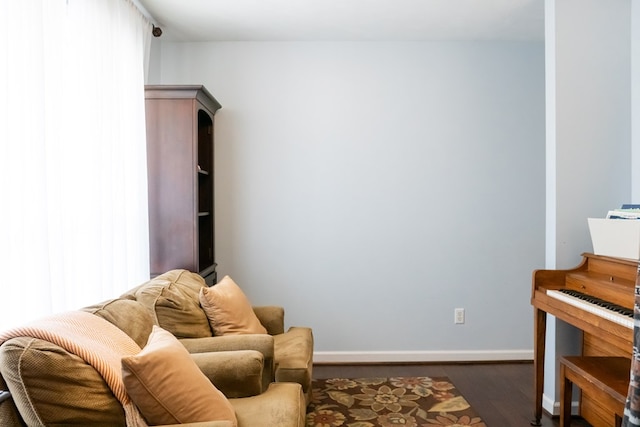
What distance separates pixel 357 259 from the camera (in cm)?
407

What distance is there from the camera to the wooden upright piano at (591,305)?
7.39 ft

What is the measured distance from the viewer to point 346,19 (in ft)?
Answer: 11.7

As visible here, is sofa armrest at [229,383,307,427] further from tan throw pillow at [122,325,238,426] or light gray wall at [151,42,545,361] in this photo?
light gray wall at [151,42,545,361]

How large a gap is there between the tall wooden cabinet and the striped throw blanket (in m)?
1.69

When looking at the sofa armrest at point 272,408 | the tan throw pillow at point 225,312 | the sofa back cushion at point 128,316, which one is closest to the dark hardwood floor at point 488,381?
the tan throw pillow at point 225,312

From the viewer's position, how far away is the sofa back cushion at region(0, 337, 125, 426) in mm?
1324

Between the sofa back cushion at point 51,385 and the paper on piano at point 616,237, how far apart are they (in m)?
2.42

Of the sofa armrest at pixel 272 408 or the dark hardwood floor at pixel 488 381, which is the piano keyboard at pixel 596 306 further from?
the sofa armrest at pixel 272 408

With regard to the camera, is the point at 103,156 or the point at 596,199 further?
the point at 596,199

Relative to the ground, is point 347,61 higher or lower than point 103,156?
higher

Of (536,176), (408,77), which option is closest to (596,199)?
(536,176)

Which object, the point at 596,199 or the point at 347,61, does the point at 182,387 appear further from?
the point at 347,61

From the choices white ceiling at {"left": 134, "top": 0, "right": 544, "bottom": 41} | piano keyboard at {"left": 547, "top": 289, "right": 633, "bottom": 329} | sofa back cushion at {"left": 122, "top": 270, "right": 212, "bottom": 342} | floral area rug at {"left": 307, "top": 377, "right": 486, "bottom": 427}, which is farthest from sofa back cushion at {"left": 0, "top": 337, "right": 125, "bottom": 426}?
white ceiling at {"left": 134, "top": 0, "right": 544, "bottom": 41}

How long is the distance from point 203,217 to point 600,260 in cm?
277
